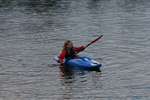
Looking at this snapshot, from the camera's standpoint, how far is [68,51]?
39.4 m

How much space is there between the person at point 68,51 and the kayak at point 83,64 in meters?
0.38

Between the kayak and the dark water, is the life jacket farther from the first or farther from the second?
the dark water

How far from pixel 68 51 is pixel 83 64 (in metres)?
2.02

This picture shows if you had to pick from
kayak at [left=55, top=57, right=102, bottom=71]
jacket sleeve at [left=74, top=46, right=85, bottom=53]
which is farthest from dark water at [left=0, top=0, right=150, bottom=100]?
jacket sleeve at [left=74, top=46, right=85, bottom=53]

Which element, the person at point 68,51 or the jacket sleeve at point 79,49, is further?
the jacket sleeve at point 79,49

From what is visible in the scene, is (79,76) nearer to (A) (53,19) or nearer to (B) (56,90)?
(B) (56,90)

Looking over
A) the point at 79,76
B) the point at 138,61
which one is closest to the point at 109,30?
the point at 138,61

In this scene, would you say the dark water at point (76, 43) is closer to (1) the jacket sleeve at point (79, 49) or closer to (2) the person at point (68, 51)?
(2) the person at point (68, 51)

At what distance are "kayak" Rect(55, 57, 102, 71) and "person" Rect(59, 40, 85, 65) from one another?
0.38 metres

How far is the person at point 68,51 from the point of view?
129 feet

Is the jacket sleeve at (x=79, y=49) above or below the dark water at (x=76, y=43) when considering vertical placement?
above

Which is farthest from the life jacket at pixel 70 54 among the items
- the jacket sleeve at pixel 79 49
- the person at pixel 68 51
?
the jacket sleeve at pixel 79 49

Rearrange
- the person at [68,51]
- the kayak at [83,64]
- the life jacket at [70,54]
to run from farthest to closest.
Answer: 1. the life jacket at [70,54]
2. the person at [68,51]
3. the kayak at [83,64]

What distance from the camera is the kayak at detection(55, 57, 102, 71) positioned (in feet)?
122
